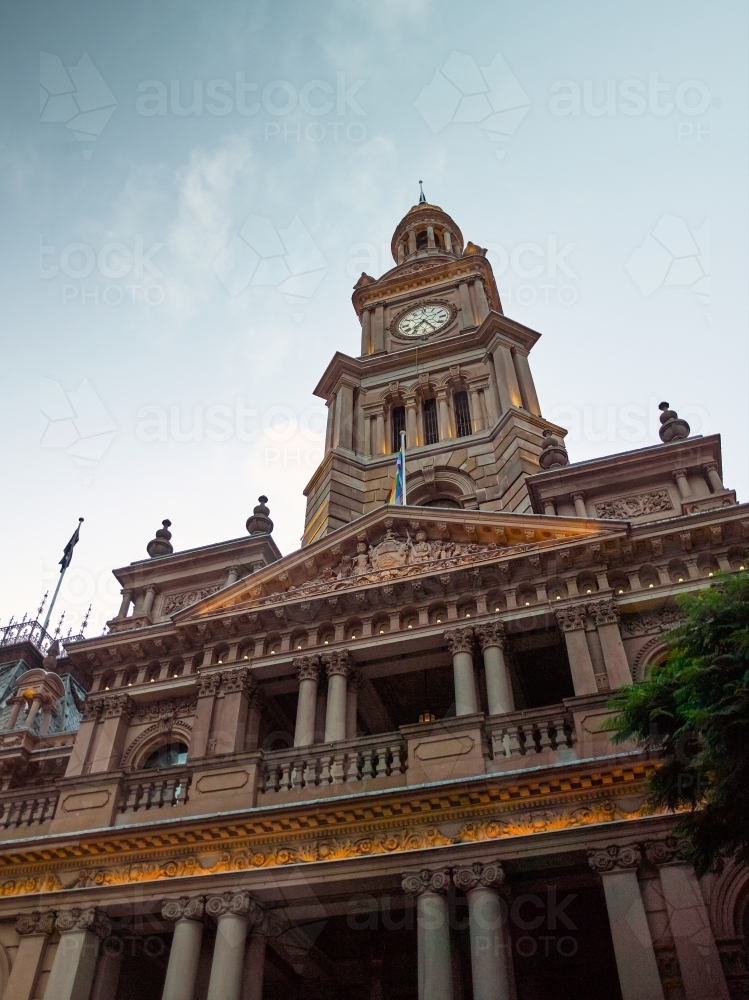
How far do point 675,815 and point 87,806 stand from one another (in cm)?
1324

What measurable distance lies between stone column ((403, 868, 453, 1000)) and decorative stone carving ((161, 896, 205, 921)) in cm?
443

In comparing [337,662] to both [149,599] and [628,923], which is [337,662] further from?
[628,923]

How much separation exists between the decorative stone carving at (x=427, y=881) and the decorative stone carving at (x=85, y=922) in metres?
6.85

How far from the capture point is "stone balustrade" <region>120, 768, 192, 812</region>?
1998cm

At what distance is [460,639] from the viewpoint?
21.4 m

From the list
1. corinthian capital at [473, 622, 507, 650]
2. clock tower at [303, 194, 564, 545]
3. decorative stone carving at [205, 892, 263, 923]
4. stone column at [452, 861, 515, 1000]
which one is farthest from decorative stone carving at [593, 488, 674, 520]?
decorative stone carving at [205, 892, 263, 923]

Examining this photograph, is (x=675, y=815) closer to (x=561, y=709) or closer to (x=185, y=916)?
(x=561, y=709)

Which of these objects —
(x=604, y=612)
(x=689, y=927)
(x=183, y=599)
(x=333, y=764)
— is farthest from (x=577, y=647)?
(x=183, y=599)

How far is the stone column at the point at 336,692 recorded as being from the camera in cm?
2083

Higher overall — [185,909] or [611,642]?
[611,642]

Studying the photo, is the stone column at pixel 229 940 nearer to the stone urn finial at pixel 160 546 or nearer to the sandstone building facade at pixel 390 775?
the sandstone building facade at pixel 390 775

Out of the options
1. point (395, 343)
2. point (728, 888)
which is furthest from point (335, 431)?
point (728, 888)

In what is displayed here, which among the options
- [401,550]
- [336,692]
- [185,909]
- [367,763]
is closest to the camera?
[185,909]

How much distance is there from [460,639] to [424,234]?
3449cm
